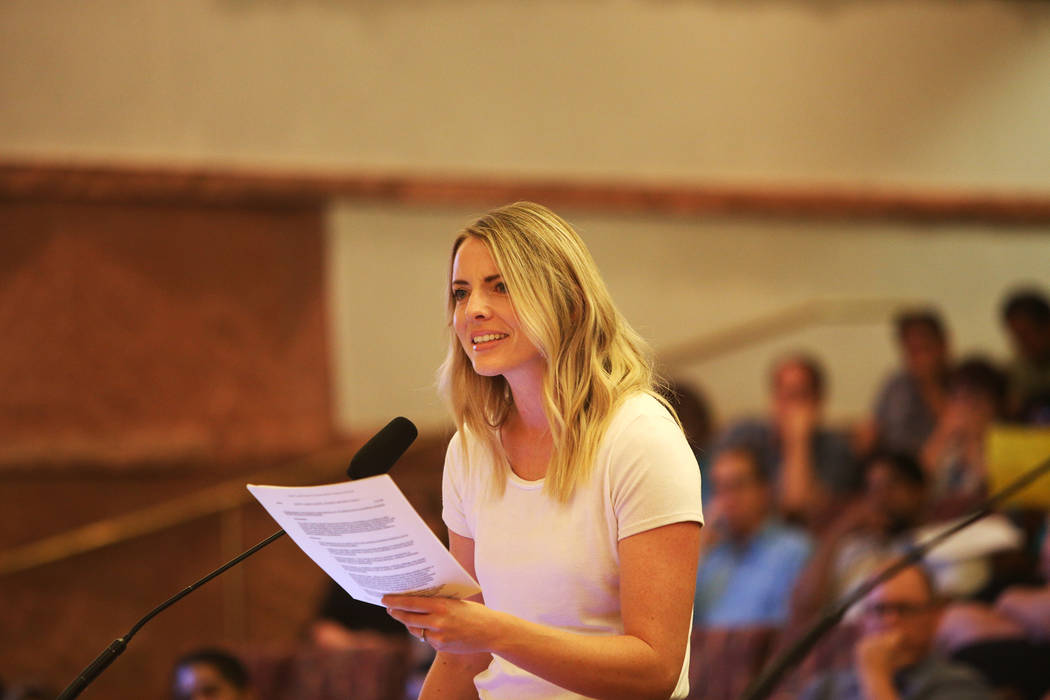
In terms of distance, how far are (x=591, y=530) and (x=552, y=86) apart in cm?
475

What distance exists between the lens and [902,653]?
3.60m

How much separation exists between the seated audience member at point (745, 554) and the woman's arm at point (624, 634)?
9.92 ft

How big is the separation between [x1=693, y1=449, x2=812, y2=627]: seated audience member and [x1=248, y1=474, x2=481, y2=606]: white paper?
318 centimetres

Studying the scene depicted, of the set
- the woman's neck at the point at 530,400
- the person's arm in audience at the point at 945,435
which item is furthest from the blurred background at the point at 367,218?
the woman's neck at the point at 530,400

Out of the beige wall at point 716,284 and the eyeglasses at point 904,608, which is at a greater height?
the beige wall at point 716,284

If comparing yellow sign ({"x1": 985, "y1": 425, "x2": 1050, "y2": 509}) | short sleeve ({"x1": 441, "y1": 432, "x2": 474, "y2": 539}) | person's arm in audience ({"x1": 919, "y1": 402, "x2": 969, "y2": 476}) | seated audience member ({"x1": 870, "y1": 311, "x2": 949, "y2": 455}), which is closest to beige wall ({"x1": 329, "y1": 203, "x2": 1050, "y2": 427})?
seated audience member ({"x1": 870, "y1": 311, "x2": 949, "y2": 455})

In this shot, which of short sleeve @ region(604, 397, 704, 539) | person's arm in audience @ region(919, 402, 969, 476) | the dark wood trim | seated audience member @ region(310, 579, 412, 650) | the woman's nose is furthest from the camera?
the dark wood trim

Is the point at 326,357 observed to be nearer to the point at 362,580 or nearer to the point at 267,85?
the point at 267,85

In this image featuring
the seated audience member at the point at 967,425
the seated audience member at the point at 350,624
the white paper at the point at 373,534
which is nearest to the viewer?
the white paper at the point at 373,534

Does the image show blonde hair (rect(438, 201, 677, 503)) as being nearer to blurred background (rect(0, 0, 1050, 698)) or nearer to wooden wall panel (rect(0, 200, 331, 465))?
blurred background (rect(0, 0, 1050, 698))

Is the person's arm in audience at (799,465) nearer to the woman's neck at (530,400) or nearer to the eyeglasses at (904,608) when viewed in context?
the eyeglasses at (904,608)

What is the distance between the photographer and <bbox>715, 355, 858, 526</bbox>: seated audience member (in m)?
5.65

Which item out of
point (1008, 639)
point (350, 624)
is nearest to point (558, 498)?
point (1008, 639)

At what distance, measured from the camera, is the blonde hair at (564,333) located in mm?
1951
